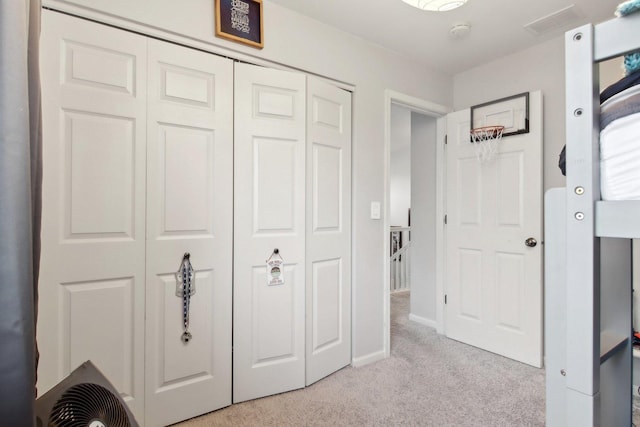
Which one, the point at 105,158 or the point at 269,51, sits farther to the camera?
the point at 269,51

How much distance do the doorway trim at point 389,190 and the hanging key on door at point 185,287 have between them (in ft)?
4.80

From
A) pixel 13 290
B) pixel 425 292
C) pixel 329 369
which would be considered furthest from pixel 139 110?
pixel 425 292

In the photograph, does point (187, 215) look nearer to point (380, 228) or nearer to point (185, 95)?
point (185, 95)

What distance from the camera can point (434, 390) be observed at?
207 cm

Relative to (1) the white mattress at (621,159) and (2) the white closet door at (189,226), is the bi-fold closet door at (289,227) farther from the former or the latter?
(1) the white mattress at (621,159)

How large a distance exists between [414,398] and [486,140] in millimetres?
2065

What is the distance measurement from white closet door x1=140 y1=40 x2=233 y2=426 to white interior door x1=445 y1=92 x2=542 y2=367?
2049 millimetres

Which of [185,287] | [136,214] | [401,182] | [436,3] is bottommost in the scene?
[185,287]

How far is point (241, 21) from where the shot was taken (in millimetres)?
1883

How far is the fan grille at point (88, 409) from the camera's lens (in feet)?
2.72

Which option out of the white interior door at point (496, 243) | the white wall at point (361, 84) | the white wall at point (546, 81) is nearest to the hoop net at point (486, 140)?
the white interior door at point (496, 243)

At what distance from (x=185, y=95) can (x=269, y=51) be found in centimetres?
62

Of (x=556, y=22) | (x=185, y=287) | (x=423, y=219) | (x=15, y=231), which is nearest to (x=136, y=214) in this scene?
(x=185, y=287)

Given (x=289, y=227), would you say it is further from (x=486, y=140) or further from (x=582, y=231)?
(x=486, y=140)
